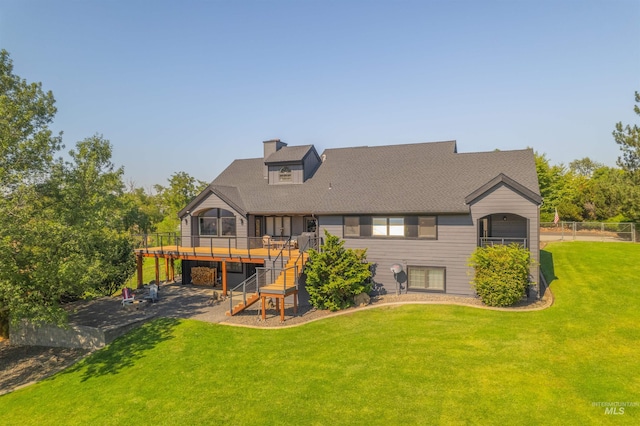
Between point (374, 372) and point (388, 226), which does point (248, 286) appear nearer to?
point (388, 226)

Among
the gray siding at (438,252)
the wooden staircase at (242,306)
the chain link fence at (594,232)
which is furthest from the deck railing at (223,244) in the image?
the chain link fence at (594,232)

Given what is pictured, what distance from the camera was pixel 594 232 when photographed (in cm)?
2902

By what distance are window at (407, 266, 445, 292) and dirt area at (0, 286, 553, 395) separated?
58cm

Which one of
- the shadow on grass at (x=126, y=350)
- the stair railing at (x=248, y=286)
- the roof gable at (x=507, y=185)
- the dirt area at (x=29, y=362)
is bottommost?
the dirt area at (x=29, y=362)

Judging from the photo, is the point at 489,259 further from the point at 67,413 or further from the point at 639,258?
the point at 67,413

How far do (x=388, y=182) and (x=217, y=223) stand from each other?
1058 cm

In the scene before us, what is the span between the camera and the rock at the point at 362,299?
16.2m

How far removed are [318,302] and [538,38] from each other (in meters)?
16.9

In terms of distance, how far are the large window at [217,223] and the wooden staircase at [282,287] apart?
530 cm

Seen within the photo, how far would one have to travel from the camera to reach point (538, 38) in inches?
687

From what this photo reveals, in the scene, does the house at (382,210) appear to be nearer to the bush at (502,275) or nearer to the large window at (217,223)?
the large window at (217,223)

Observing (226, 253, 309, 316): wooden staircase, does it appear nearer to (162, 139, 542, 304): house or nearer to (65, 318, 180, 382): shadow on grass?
(162, 139, 542, 304): house

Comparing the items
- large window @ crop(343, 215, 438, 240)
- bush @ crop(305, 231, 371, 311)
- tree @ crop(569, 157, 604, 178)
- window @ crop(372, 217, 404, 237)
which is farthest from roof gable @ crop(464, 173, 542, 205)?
tree @ crop(569, 157, 604, 178)

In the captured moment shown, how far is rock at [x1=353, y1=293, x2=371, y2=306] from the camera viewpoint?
16.2 metres
